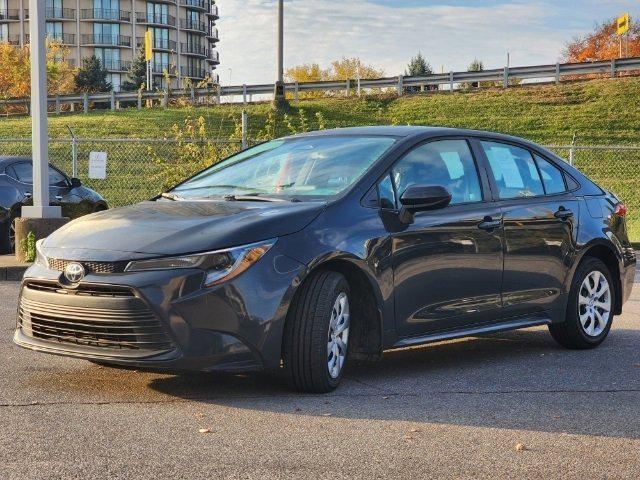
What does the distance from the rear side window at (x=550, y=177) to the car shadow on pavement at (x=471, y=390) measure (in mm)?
1177

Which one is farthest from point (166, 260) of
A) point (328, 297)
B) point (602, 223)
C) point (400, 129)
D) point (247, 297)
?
point (602, 223)

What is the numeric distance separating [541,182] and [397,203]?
1.67 m

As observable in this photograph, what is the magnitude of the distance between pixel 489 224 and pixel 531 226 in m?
0.49

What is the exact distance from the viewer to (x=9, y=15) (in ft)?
326

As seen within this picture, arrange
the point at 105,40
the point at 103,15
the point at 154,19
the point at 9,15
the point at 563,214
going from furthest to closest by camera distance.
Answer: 1. the point at 154,19
2. the point at 105,40
3. the point at 103,15
4. the point at 9,15
5. the point at 563,214

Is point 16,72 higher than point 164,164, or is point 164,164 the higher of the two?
point 16,72

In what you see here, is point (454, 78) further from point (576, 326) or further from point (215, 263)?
point (215, 263)

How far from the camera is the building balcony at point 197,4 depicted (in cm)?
10994

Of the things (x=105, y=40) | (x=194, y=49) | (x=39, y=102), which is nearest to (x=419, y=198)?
(x=39, y=102)

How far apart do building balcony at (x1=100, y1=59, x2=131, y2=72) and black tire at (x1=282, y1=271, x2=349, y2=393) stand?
326 feet

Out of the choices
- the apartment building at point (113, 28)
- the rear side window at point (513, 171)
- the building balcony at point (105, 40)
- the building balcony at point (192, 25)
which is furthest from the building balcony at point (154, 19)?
the rear side window at point (513, 171)

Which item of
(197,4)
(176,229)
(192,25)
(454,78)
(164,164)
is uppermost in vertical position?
(197,4)

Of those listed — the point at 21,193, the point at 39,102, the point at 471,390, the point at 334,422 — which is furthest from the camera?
the point at 21,193

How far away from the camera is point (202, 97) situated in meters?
49.3
